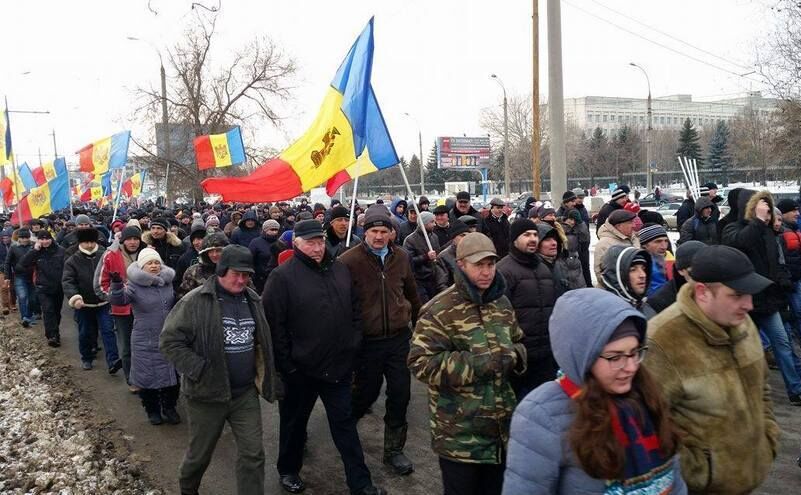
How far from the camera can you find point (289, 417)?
468cm

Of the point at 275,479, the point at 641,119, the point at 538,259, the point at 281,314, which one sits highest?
the point at 641,119

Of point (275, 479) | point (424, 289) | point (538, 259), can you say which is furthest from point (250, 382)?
point (424, 289)

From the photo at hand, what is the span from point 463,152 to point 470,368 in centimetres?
6464

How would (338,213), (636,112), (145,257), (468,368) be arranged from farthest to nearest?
(636,112)
(338,213)
(145,257)
(468,368)

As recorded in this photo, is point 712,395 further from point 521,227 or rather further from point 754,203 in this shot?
point 754,203

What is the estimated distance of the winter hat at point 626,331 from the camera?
193 cm

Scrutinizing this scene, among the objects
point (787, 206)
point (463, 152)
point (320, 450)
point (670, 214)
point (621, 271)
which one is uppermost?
point (463, 152)

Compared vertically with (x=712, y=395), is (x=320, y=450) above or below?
below

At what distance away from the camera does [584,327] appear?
6.34 ft

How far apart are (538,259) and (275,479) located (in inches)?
104

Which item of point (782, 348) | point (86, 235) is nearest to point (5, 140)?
point (86, 235)

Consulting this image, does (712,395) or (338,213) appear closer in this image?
(712,395)

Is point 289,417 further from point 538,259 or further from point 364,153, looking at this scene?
point 364,153

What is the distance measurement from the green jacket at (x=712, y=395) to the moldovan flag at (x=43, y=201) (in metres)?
13.6
